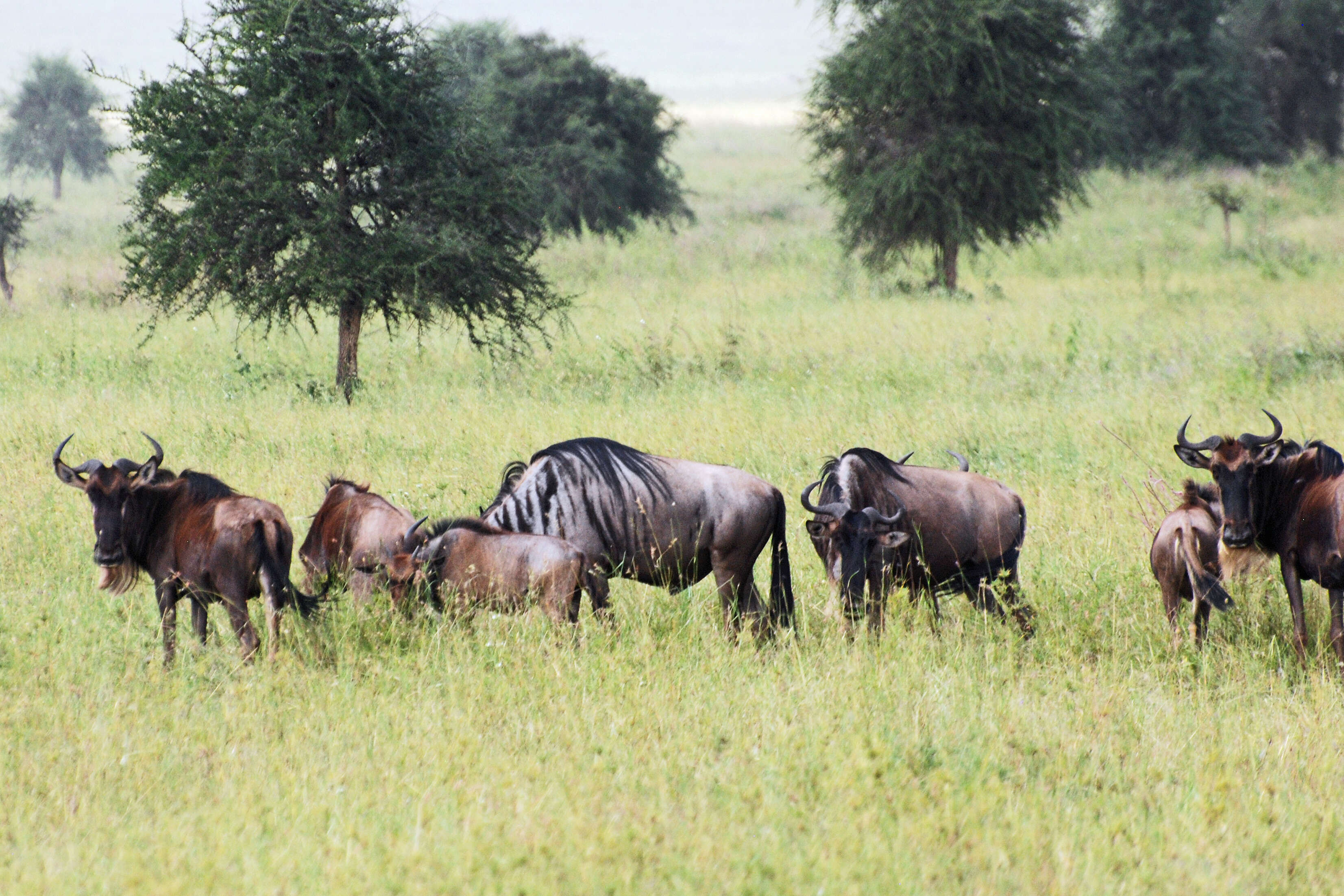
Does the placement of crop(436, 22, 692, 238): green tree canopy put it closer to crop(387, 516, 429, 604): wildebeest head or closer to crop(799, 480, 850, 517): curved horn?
crop(387, 516, 429, 604): wildebeest head

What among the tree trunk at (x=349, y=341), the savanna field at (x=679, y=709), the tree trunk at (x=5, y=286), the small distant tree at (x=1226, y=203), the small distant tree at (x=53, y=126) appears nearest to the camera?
the savanna field at (x=679, y=709)

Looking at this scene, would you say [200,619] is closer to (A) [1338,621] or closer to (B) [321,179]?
(A) [1338,621]

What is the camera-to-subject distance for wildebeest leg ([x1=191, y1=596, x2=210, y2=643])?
19.1 ft

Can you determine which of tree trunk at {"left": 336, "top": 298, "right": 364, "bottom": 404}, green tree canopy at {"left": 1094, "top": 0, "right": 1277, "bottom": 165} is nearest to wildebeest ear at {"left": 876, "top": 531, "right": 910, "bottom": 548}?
tree trunk at {"left": 336, "top": 298, "right": 364, "bottom": 404}

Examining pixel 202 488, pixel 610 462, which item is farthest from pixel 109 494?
pixel 610 462

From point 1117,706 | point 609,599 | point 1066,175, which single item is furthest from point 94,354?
point 1066,175

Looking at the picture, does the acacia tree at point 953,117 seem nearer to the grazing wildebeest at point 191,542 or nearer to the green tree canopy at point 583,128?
the green tree canopy at point 583,128

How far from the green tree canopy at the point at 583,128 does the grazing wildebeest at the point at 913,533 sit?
25472 millimetres

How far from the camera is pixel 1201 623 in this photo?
19.7 ft

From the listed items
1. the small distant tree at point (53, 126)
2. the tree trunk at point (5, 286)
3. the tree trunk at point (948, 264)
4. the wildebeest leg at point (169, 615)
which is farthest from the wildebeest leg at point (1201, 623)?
the small distant tree at point (53, 126)

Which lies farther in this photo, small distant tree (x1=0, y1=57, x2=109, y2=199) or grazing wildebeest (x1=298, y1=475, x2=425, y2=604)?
small distant tree (x1=0, y1=57, x2=109, y2=199)

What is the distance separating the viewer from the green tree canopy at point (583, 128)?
1307 inches

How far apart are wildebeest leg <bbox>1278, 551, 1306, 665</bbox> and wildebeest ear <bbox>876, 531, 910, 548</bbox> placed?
6.39ft

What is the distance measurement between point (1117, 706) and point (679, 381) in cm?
906
